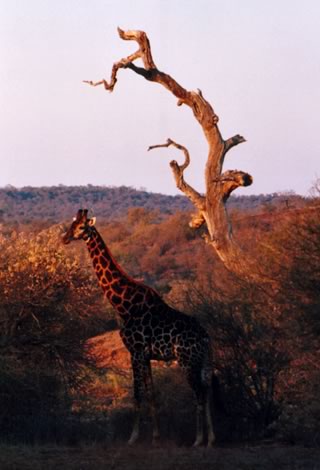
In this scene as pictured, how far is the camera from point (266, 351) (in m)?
13.3

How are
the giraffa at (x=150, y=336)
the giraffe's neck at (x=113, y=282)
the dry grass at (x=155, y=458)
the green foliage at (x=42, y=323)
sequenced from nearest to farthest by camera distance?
the dry grass at (x=155, y=458), the giraffa at (x=150, y=336), the giraffe's neck at (x=113, y=282), the green foliage at (x=42, y=323)

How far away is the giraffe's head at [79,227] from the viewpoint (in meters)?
13.4

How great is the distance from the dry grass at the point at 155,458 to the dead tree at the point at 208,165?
214 inches

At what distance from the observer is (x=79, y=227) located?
1348 cm

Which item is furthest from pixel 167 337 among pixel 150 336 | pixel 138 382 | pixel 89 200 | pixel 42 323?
pixel 89 200

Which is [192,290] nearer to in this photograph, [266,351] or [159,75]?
[266,351]

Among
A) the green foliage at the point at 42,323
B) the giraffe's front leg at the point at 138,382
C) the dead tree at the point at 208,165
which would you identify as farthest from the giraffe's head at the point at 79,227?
the dead tree at the point at 208,165

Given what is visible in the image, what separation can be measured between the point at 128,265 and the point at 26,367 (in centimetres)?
2170

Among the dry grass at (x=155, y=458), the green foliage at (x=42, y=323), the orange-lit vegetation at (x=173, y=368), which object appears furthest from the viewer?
the green foliage at (x=42, y=323)

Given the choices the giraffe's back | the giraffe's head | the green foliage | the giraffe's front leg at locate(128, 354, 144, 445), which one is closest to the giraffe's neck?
the giraffe's head

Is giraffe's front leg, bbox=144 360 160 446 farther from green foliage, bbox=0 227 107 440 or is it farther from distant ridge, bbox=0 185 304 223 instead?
distant ridge, bbox=0 185 304 223

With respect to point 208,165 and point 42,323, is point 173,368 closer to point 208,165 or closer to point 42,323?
point 42,323

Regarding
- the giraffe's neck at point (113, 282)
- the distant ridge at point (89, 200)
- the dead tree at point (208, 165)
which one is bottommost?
the giraffe's neck at point (113, 282)

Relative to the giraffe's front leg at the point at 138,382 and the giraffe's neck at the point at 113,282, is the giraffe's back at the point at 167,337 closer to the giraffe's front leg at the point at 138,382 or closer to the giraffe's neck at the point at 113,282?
the giraffe's front leg at the point at 138,382
